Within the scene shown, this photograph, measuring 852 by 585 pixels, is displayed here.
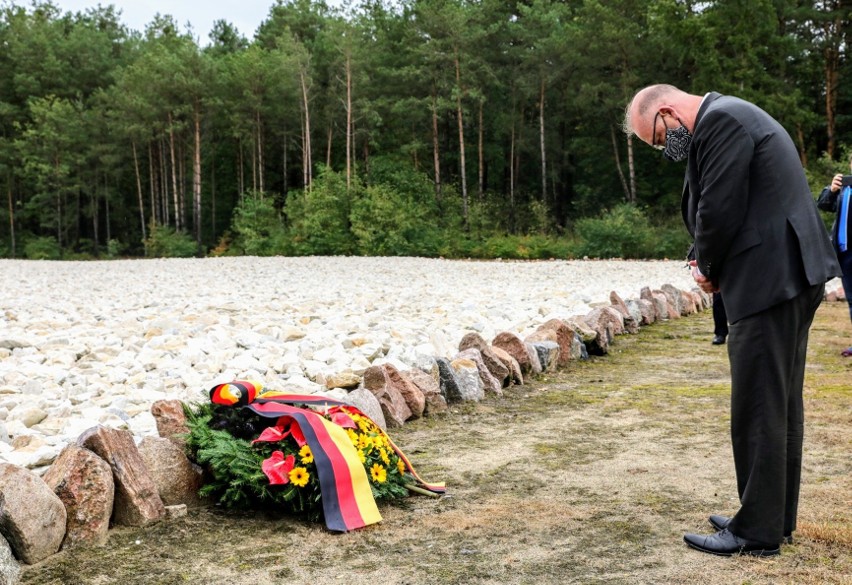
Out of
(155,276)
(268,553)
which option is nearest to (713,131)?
(268,553)

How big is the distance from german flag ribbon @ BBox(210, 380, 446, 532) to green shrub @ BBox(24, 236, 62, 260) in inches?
1692

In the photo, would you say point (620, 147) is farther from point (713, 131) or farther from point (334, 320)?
point (713, 131)

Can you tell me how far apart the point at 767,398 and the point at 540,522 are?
97 cm

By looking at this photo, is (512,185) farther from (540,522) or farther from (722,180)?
(722,180)

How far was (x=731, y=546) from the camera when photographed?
2631mm

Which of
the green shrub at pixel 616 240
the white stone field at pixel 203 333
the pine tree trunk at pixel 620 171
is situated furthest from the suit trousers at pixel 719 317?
the pine tree trunk at pixel 620 171

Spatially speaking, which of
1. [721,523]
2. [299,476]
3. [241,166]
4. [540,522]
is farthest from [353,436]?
[241,166]

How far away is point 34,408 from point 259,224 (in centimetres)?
3025

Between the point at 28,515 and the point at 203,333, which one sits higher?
the point at 203,333

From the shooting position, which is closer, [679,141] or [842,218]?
[679,141]

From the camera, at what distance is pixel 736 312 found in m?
2.62

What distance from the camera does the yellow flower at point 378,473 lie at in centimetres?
324

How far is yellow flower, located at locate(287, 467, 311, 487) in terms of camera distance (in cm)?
307

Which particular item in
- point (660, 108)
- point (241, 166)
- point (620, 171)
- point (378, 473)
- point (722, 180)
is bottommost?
point (378, 473)
